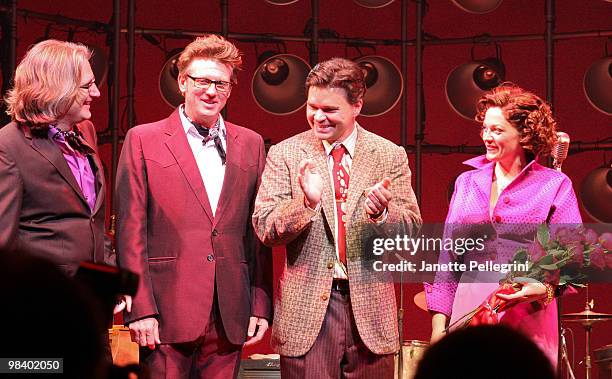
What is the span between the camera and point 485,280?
3.51 m

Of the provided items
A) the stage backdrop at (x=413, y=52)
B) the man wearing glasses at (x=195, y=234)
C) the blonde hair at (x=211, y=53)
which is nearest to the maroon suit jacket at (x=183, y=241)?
the man wearing glasses at (x=195, y=234)

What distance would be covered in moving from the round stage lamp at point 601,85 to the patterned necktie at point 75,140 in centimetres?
528

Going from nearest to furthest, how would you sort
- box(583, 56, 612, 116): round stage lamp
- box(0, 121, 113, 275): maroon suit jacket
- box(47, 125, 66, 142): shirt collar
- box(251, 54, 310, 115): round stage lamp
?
box(0, 121, 113, 275): maroon suit jacket < box(47, 125, 66, 142): shirt collar < box(583, 56, 612, 116): round stage lamp < box(251, 54, 310, 115): round stage lamp

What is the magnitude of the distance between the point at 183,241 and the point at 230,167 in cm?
34

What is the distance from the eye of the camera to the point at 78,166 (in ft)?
11.0

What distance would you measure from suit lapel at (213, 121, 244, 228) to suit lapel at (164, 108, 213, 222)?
1.9 inches

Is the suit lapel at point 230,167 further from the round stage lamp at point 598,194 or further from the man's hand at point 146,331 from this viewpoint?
the round stage lamp at point 598,194

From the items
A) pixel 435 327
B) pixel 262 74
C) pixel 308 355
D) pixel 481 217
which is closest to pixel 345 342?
pixel 308 355

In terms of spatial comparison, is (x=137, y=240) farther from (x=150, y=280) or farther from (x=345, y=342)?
(x=345, y=342)

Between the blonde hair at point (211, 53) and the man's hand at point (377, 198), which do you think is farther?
the blonde hair at point (211, 53)

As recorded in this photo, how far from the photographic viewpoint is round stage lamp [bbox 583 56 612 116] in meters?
7.63

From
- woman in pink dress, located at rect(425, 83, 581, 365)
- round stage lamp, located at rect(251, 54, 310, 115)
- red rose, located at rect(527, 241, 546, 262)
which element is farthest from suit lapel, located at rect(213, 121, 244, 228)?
round stage lamp, located at rect(251, 54, 310, 115)

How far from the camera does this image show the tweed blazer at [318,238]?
332 cm

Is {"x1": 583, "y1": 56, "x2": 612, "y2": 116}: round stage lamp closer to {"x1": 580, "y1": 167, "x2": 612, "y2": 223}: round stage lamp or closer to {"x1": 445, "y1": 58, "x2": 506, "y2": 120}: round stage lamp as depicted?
{"x1": 580, "y1": 167, "x2": 612, "y2": 223}: round stage lamp
